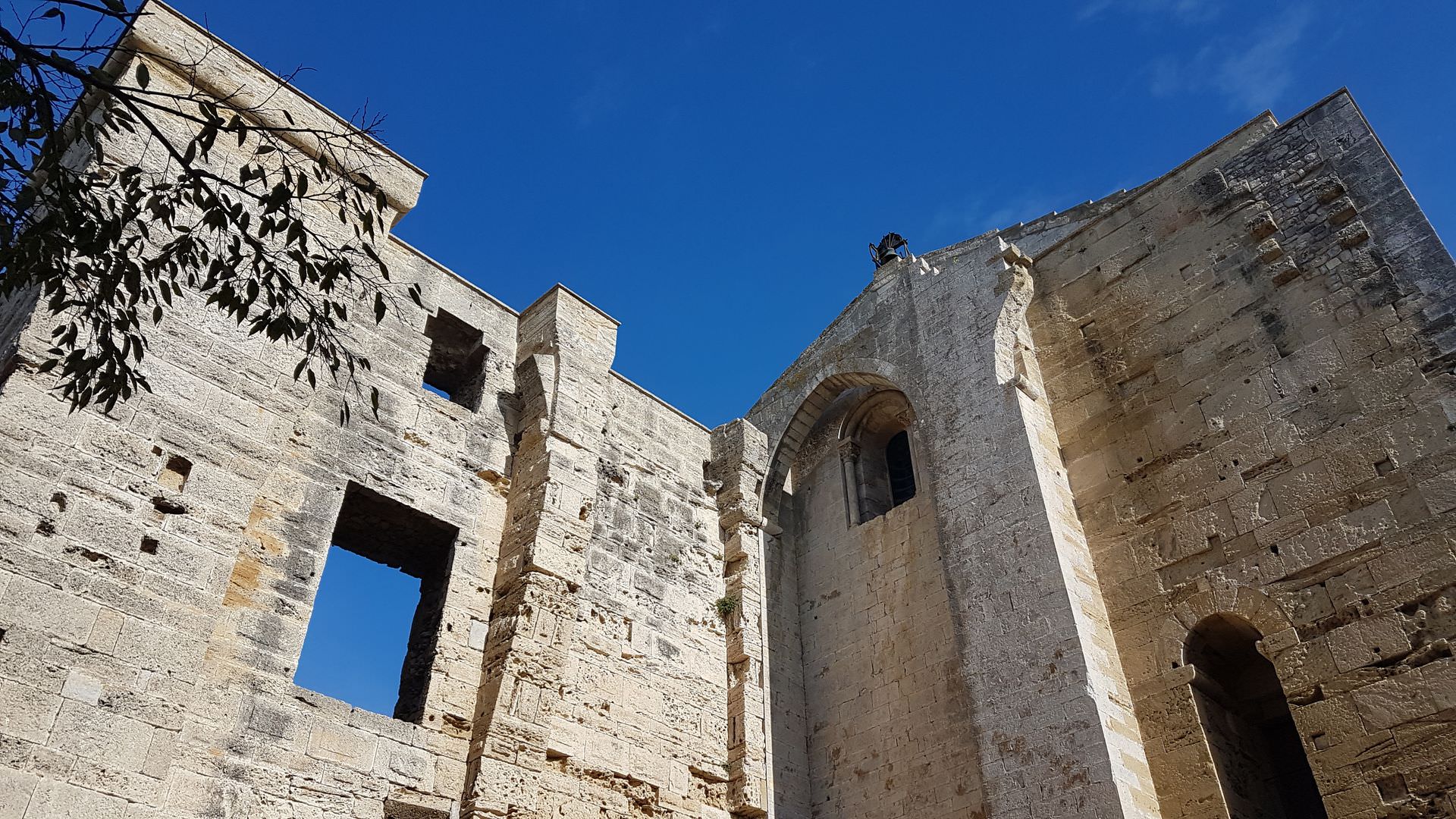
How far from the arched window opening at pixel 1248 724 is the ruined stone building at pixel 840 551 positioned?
35mm

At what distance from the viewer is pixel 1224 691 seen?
842 centimetres

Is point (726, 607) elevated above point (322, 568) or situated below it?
above

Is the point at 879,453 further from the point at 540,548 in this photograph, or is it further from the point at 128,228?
the point at 128,228

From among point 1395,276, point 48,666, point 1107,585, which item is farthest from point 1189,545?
point 48,666

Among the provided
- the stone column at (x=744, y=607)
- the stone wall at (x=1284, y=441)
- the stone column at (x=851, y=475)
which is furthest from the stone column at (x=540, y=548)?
the stone wall at (x=1284, y=441)

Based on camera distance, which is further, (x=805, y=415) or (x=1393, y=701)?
(x=805, y=415)

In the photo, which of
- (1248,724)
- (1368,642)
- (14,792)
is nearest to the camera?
(14,792)

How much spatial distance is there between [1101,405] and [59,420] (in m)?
8.58

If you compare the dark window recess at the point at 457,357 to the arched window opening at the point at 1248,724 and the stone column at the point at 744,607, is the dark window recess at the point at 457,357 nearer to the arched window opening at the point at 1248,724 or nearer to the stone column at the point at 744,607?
the stone column at the point at 744,607

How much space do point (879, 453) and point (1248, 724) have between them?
5.08 metres

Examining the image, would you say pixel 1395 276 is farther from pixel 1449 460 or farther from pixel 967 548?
pixel 967 548

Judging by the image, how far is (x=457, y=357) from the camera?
9914 mm

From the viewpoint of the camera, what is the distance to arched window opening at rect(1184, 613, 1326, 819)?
8000 mm

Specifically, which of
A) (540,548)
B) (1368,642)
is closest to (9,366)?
(540,548)
